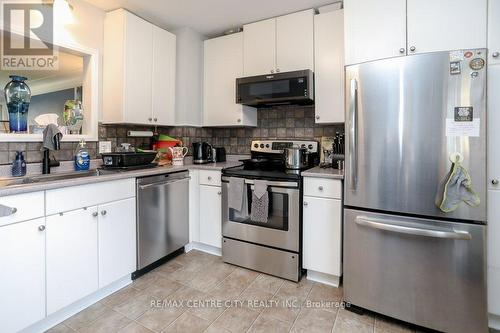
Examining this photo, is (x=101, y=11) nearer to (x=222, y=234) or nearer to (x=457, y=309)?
(x=222, y=234)

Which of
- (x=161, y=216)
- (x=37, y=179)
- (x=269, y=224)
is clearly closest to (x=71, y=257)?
(x=37, y=179)

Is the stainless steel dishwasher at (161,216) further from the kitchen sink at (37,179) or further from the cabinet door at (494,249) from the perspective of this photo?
the cabinet door at (494,249)

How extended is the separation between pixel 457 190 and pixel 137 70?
2599 millimetres

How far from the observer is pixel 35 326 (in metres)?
1.55

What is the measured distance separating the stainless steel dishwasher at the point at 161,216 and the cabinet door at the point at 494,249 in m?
2.28

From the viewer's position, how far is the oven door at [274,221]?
6.86 ft

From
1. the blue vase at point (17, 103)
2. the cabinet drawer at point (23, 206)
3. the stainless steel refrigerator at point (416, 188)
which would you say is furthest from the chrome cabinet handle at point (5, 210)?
the stainless steel refrigerator at point (416, 188)

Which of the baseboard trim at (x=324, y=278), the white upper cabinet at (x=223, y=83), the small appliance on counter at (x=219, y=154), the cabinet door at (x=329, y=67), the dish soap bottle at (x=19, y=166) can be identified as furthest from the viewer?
the small appliance on counter at (x=219, y=154)

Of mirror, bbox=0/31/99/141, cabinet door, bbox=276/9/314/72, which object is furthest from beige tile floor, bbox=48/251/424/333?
cabinet door, bbox=276/9/314/72

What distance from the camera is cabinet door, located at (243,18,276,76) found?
2596mm

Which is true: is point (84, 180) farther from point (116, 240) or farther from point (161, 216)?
point (161, 216)

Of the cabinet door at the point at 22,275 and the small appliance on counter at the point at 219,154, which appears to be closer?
the cabinet door at the point at 22,275

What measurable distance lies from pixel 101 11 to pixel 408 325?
3439 millimetres

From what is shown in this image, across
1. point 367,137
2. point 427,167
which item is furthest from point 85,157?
point 427,167
